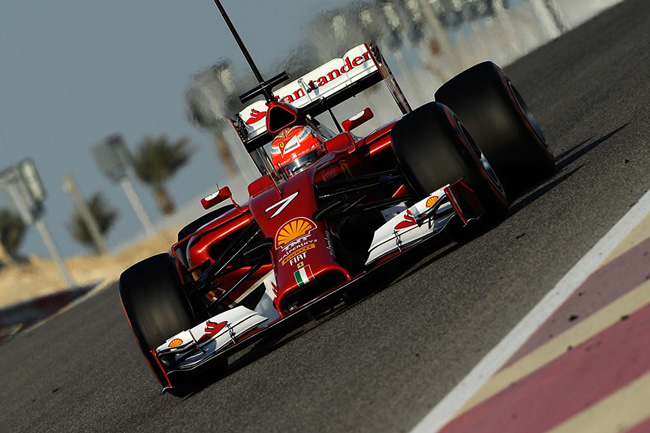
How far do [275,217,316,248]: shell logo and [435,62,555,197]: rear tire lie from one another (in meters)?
1.62

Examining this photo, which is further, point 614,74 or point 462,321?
point 614,74

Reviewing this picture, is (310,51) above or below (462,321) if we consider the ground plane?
above

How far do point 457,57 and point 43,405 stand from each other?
2374cm

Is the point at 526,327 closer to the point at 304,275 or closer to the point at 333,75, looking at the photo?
the point at 304,275

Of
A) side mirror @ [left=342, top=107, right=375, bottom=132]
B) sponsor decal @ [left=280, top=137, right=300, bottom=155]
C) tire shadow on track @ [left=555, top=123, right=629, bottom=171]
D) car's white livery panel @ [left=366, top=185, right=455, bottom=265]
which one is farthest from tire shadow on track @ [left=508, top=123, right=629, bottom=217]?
sponsor decal @ [left=280, top=137, right=300, bottom=155]

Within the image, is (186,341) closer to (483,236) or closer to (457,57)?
(483,236)

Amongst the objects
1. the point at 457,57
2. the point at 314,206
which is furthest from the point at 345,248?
the point at 457,57

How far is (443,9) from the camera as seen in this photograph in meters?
33.6

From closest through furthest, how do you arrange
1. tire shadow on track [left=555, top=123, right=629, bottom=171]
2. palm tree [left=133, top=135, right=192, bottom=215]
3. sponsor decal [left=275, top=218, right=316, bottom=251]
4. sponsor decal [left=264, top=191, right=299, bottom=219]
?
sponsor decal [left=275, top=218, right=316, bottom=251] < sponsor decal [left=264, top=191, right=299, bottom=219] < tire shadow on track [left=555, top=123, right=629, bottom=171] < palm tree [left=133, top=135, right=192, bottom=215]

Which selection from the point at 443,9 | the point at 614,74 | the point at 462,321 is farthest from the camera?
the point at 443,9

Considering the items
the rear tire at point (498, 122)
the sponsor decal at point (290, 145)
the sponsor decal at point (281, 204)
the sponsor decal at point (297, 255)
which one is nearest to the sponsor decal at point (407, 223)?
the sponsor decal at point (297, 255)

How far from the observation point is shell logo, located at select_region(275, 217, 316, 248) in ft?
22.2

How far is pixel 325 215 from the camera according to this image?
6820 millimetres

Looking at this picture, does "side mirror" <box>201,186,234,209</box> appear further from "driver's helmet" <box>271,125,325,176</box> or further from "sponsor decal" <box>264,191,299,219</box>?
"sponsor decal" <box>264,191,299,219</box>
